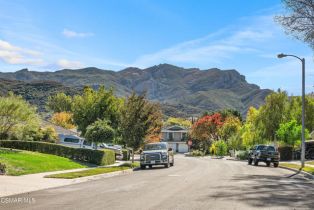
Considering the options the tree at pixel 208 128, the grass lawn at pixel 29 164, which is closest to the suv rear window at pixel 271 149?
the grass lawn at pixel 29 164

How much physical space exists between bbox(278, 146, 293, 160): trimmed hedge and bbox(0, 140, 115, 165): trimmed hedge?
23.9 metres

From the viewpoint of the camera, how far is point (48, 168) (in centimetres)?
2930

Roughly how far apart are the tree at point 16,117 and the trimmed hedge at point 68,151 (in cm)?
100

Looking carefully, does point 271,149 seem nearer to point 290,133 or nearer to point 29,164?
point 290,133

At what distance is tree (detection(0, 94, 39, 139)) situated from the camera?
37.5m

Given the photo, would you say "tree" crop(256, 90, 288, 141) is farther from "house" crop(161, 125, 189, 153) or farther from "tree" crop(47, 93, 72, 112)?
"tree" crop(47, 93, 72, 112)

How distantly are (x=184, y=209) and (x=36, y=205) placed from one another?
414 centimetres

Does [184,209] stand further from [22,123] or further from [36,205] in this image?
[22,123]

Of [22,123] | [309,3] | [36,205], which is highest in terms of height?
[309,3]

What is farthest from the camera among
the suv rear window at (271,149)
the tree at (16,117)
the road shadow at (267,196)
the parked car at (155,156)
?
the suv rear window at (271,149)

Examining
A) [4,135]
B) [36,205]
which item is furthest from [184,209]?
[4,135]

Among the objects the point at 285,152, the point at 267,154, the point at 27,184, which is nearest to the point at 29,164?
the point at 27,184

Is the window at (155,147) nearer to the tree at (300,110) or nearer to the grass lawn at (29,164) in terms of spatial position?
the grass lawn at (29,164)

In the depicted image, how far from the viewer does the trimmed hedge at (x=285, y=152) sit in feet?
188
